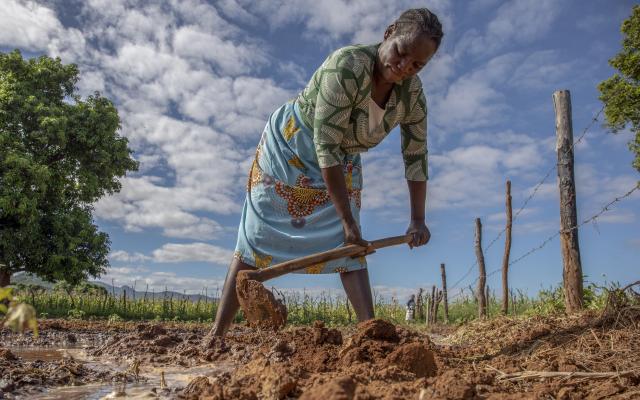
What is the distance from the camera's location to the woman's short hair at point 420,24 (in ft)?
9.18

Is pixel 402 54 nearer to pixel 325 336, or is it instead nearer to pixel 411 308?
→ pixel 325 336

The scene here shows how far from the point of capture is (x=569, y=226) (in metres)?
7.48

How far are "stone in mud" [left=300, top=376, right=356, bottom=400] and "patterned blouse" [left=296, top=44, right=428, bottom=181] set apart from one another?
1605 mm

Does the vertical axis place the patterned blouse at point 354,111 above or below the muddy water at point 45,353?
above

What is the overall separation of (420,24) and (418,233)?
54.2 inches

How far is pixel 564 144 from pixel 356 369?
6385mm

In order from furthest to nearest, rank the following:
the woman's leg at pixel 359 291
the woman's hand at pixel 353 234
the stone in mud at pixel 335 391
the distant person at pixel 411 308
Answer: the distant person at pixel 411 308 < the woman's leg at pixel 359 291 < the woman's hand at pixel 353 234 < the stone in mud at pixel 335 391

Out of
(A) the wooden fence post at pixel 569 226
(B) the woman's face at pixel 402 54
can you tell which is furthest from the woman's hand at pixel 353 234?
(A) the wooden fence post at pixel 569 226

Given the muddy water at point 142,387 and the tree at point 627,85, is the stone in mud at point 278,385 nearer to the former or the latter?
the muddy water at point 142,387

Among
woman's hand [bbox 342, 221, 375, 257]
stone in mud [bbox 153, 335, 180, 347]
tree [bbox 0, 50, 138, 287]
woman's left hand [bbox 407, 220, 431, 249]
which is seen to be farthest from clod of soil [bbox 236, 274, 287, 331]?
tree [bbox 0, 50, 138, 287]

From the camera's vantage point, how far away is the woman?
10.0 feet

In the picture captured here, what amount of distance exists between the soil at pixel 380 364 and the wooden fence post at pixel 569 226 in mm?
3363

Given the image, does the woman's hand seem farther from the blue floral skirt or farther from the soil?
the soil

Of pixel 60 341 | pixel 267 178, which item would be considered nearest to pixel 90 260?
pixel 60 341
